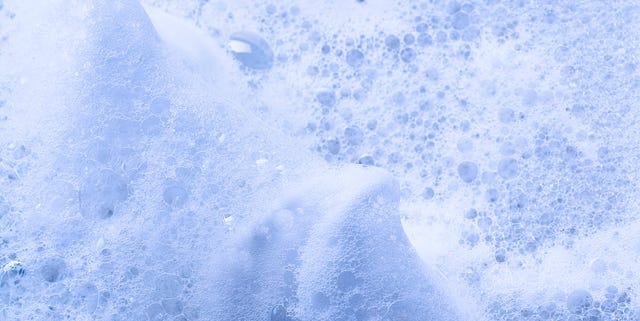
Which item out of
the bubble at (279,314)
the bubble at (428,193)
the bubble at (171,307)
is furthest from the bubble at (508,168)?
the bubble at (171,307)

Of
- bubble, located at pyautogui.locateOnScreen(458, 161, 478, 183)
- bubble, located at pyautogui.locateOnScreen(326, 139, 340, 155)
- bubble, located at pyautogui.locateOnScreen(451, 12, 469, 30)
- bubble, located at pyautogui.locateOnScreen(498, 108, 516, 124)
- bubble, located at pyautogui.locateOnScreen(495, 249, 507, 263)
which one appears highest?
bubble, located at pyautogui.locateOnScreen(451, 12, 469, 30)

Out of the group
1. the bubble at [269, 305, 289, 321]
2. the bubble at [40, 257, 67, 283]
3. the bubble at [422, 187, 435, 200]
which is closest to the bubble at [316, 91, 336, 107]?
the bubble at [422, 187, 435, 200]

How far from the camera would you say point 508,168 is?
1160mm

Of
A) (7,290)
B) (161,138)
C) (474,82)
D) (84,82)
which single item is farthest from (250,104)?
(7,290)

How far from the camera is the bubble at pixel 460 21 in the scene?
3.98 ft

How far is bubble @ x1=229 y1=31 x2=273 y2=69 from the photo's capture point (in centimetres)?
123

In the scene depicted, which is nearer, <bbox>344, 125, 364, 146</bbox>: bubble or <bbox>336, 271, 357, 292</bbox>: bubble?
<bbox>336, 271, 357, 292</bbox>: bubble

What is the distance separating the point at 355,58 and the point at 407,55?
0.09 metres

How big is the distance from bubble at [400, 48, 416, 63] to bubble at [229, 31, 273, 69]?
23 cm

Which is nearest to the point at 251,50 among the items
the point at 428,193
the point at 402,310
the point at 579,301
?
the point at 428,193

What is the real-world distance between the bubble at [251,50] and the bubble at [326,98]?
0.34ft

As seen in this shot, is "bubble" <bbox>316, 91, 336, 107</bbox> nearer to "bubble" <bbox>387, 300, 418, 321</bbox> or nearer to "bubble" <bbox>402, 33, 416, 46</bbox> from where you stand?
"bubble" <bbox>402, 33, 416, 46</bbox>

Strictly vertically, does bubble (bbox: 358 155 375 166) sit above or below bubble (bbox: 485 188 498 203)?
below

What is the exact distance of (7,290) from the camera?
109cm
